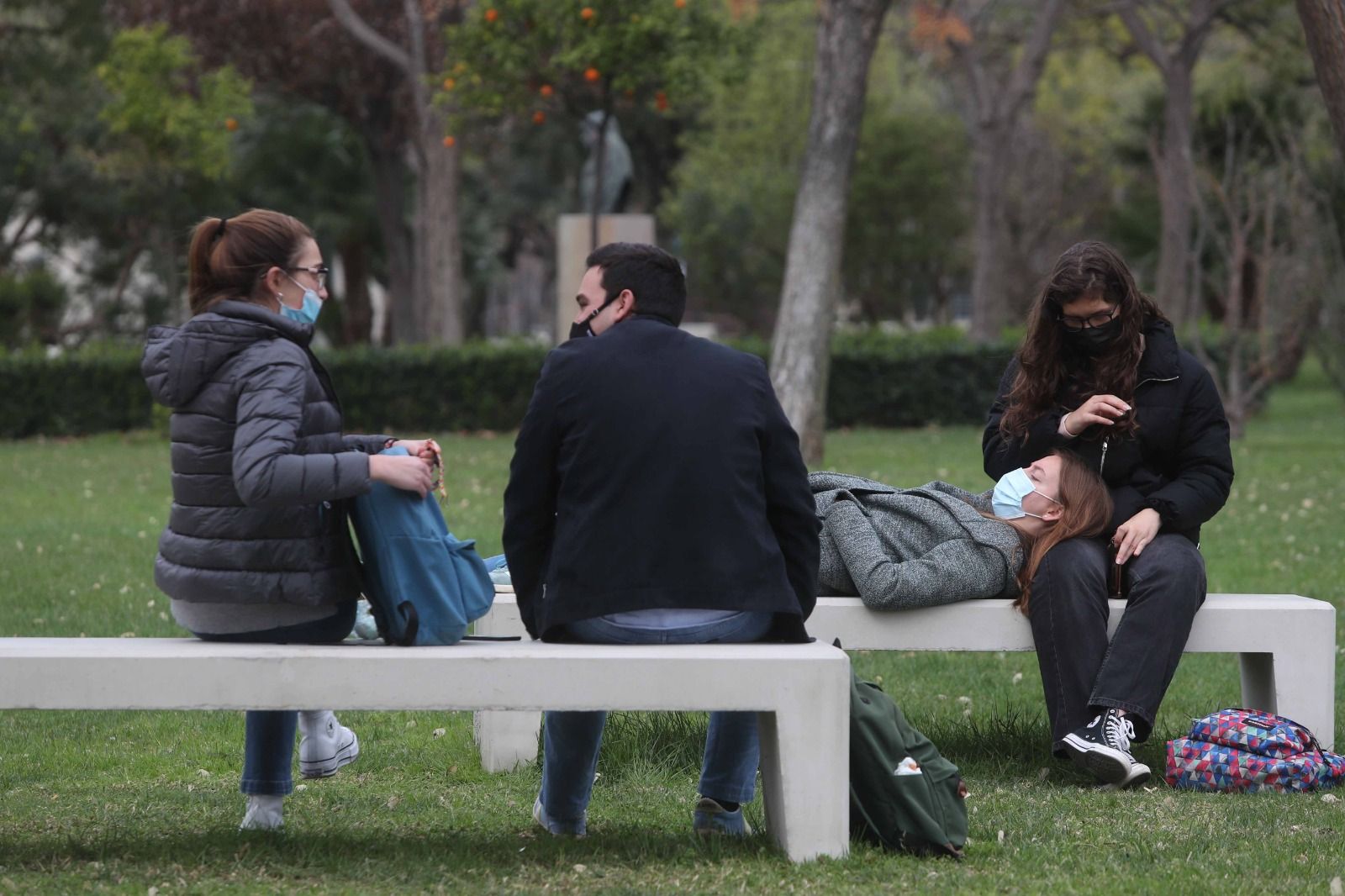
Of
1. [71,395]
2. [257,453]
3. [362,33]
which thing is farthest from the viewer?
[362,33]

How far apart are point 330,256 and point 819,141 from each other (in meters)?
22.7

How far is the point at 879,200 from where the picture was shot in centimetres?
3266

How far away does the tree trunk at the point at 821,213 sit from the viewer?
13.9 metres

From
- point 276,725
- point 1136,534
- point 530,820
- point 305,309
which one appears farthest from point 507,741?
point 1136,534

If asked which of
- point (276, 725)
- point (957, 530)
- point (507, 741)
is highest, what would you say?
point (957, 530)

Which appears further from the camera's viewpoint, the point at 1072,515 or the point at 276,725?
the point at 1072,515

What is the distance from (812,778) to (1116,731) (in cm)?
126

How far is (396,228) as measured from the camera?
30766mm

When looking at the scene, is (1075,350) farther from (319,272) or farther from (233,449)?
(233,449)

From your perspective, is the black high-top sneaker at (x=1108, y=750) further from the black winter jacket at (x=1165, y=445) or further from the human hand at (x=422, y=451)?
the human hand at (x=422, y=451)

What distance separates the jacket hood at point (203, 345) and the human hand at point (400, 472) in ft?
1.27

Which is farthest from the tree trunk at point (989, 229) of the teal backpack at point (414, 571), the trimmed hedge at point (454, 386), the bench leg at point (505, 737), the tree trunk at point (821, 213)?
the teal backpack at point (414, 571)

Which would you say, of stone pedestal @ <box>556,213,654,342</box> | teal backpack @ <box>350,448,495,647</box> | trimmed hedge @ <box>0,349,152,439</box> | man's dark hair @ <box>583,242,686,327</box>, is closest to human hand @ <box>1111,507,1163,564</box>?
man's dark hair @ <box>583,242,686,327</box>

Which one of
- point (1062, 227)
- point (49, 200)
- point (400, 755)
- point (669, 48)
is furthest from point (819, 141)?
point (49, 200)
